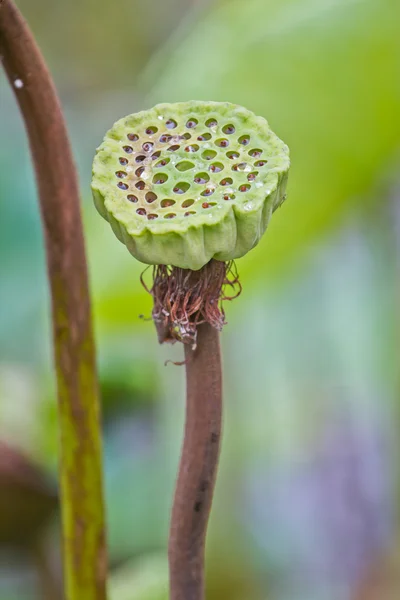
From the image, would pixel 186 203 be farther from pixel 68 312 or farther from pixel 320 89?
pixel 320 89

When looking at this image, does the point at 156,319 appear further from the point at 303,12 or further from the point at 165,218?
the point at 303,12

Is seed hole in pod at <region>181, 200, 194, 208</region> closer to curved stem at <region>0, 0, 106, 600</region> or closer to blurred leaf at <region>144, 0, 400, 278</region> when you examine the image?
curved stem at <region>0, 0, 106, 600</region>

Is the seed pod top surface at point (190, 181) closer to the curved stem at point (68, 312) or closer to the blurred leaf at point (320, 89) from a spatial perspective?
the curved stem at point (68, 312)

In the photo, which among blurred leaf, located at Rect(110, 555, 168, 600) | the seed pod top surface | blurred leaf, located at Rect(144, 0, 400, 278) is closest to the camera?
the seed pod top surface

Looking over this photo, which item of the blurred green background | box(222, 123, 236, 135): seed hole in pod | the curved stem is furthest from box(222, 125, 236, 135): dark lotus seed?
the blurred green background

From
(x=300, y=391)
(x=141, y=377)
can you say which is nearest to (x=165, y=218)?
(x=141, y=377)

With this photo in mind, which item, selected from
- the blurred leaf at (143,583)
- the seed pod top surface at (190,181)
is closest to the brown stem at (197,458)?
the seed pod top surface at (190,181)

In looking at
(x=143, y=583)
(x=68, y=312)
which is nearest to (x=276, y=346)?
(x=143, y=583)
